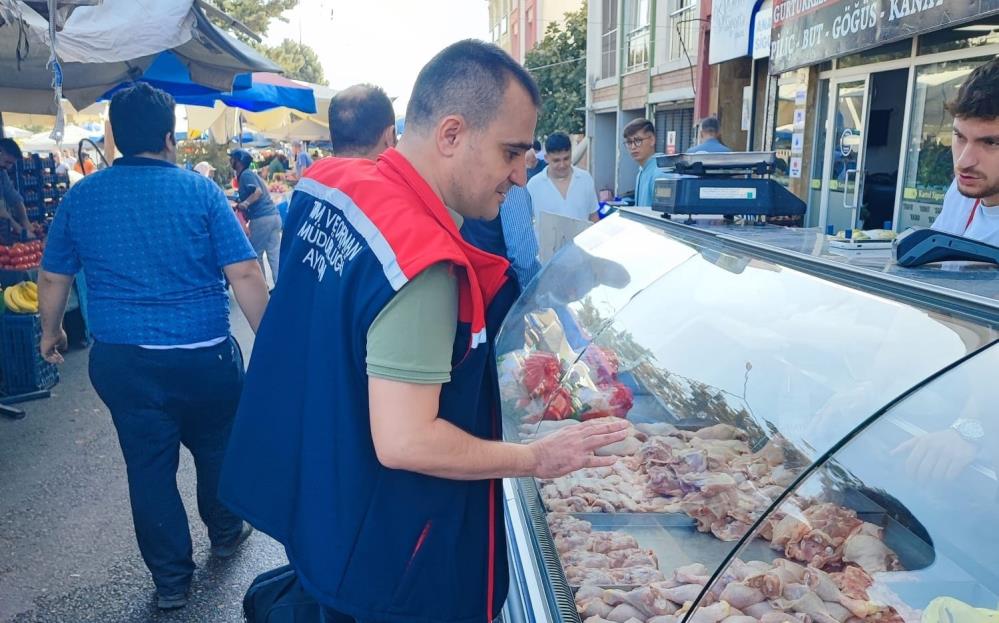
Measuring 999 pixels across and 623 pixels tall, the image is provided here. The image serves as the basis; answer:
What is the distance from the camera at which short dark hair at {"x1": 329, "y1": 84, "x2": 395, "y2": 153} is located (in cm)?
364

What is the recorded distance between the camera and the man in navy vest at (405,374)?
130 centimetres

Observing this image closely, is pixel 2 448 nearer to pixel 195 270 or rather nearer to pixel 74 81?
pixel 195 270

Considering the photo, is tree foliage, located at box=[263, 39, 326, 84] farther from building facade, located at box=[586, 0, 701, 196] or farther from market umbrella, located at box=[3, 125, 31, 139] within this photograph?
building facade, located at box=[586, 0, 701, 196]

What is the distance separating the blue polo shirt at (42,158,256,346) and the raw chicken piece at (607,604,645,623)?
1973 millimetres

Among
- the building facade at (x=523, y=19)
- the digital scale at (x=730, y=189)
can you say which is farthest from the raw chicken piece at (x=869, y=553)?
the building facade at (x=523, y=19)

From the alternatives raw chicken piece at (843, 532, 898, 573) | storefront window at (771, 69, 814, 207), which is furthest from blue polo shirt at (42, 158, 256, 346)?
storefront window at (771, 69, 814, 207)

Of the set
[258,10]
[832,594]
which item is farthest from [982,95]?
[258,10]

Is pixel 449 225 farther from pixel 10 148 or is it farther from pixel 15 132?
pixel 15 132

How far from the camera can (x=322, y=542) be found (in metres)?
1.46

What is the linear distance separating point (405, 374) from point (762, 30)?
32.0ft

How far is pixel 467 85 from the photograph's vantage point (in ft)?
4.64

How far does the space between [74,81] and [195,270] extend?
4279mm

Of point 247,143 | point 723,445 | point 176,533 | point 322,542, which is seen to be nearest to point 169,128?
point 176,533

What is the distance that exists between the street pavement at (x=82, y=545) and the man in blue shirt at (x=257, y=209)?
163 inches
